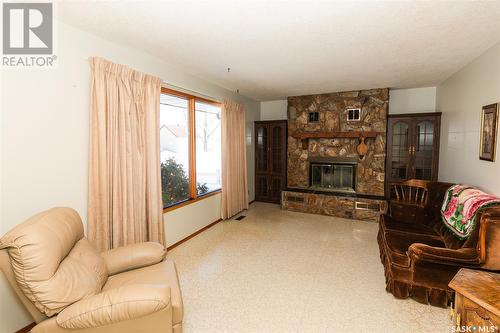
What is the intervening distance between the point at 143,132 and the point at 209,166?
1.78 metres

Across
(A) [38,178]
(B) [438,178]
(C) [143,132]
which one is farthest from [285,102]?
(A) [38,178]

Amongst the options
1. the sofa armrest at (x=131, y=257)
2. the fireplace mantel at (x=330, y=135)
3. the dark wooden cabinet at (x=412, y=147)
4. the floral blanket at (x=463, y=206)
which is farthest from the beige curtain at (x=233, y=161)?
the floral blanket at (x=463, y=206)

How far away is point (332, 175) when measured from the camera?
205 inches

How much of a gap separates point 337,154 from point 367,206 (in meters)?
1.22

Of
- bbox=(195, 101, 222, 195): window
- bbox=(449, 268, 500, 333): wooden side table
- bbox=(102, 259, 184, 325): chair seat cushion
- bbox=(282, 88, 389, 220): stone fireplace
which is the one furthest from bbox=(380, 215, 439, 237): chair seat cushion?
bbox=(195, 101, 222, 195): window

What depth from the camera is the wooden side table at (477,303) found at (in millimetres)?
1299

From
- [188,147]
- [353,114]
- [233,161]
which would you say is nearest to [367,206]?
[353,114]

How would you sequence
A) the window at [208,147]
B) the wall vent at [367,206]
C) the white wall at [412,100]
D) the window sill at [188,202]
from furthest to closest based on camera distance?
the white wall at [412,100] < the wall vent at [367,206] < the window at [208,147] < the window sill at [188,202]

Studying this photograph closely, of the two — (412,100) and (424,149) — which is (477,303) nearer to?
(424,149)

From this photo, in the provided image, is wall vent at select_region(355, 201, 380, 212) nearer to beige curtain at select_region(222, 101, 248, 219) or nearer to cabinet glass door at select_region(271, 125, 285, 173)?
cabinet glass door at select_region(271, 125, 285, 173)

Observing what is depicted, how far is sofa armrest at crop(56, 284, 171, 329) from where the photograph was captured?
1327 mm

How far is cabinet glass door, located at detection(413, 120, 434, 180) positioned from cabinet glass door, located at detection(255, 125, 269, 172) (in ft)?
9.97

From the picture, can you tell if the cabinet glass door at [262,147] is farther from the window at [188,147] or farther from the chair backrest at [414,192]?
the chair backrest at [414,192]

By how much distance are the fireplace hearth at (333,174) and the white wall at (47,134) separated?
160 inches
